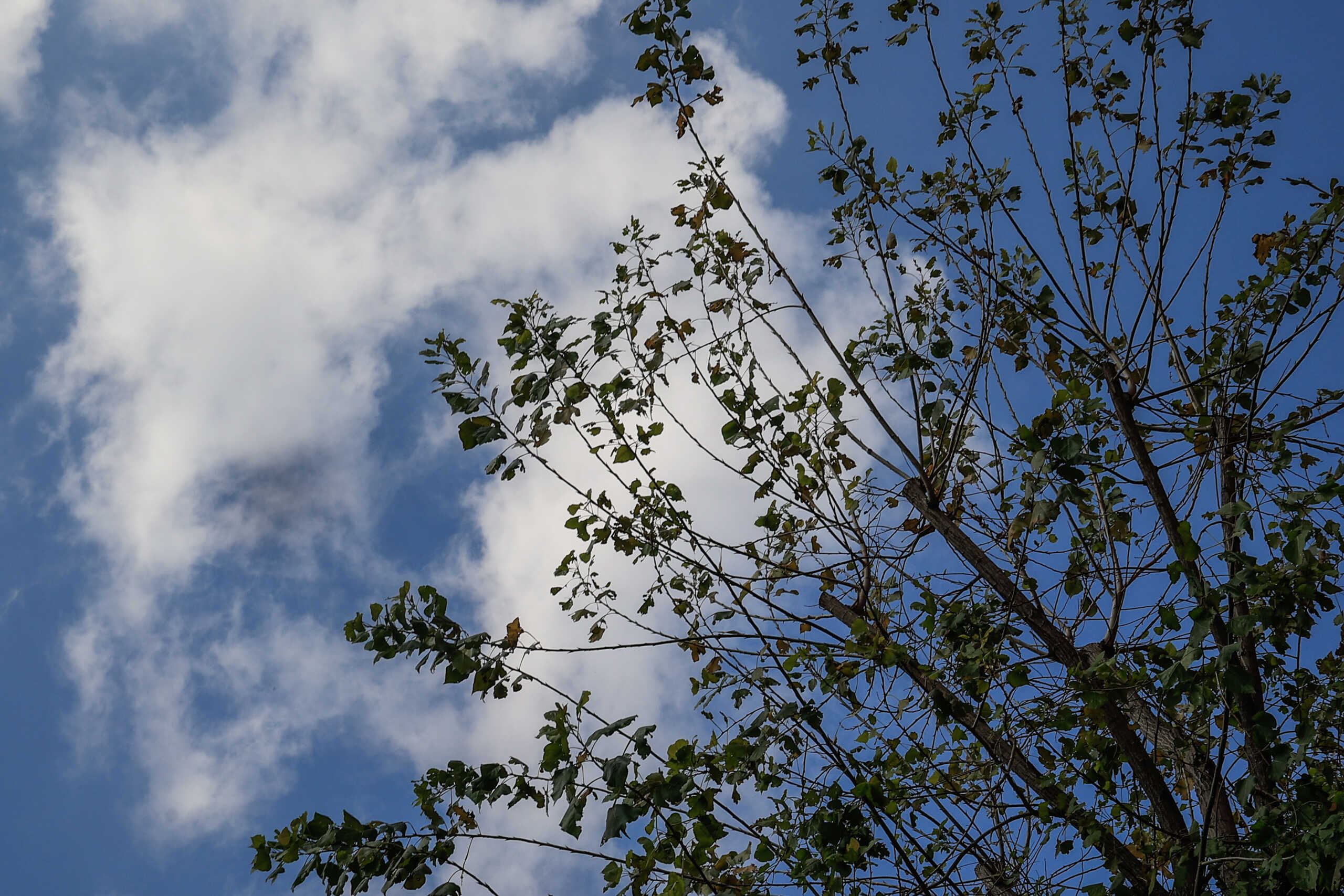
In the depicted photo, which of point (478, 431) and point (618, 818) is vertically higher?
point (478, 431)

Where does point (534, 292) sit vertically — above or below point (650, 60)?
below

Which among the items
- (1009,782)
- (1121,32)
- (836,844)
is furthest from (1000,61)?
(836,844)

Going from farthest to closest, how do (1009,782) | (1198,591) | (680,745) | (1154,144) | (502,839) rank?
1. (1154,144)
2. (1009,782)
3. (502,839)
4. (680,745)
5. (1198,591)

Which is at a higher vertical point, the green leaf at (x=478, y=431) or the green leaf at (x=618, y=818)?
the green leaf at (x=478, y=431)

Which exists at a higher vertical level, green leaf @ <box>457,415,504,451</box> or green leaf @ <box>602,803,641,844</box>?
green leaf @ <box>457,415,504,451</box>

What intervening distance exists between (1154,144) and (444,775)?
3.51m

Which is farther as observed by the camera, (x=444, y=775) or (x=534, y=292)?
(x=534, y=292)

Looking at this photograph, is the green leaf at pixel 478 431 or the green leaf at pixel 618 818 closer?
the green leaf at pixel 618 818

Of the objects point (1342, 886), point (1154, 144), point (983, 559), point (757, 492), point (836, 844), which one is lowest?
point (1342, 886)

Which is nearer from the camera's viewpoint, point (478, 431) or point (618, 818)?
point (618, 818)

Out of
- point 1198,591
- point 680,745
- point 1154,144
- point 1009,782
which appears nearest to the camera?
point 1198,591

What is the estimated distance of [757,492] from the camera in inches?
145

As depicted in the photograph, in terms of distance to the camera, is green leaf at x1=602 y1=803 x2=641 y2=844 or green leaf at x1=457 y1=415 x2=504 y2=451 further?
green leaf at x1=457 y1=415 x2=504 y2=451

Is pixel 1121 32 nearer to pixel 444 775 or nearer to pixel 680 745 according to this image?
pixel 680 745
